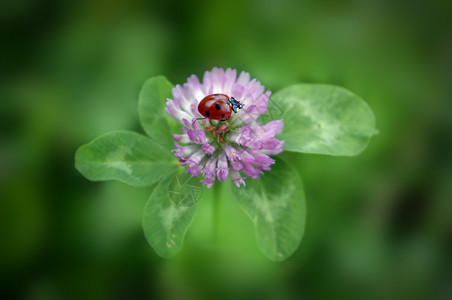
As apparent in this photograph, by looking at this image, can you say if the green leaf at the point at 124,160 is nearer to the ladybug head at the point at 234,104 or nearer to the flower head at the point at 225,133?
the flower head at the point at 225,133

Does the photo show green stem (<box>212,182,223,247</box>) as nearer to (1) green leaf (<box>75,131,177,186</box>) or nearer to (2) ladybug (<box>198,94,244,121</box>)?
(1) green leaf (<box>75,131,177,186</box>)

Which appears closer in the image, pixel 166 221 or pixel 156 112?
pixel 166 221

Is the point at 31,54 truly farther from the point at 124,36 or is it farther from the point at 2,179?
the point at 2,179

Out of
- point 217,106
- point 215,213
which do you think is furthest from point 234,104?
point 215,213

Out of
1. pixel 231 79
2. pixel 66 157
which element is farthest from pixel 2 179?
pixel 231 79

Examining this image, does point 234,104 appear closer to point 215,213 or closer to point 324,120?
point 324,120

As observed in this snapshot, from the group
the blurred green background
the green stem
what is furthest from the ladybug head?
the blurred green background
